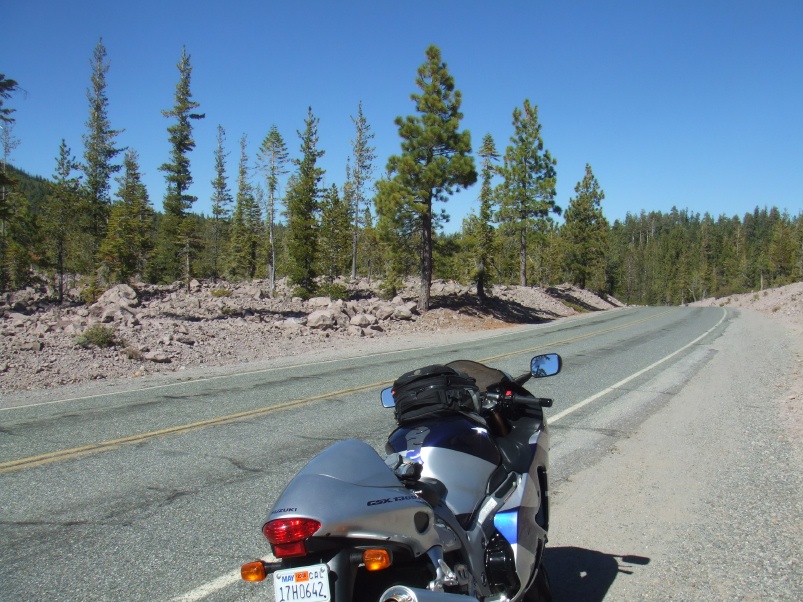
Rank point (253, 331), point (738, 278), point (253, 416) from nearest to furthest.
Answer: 1. point (253, 416)
2. point (253, 331)
3. point (738, 278)

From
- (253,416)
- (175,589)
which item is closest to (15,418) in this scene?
(253,416)

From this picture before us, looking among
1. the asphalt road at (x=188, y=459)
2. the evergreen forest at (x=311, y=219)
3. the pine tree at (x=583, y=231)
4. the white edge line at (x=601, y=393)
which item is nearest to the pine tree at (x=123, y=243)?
the evergreen forest at (x=311, y=219)

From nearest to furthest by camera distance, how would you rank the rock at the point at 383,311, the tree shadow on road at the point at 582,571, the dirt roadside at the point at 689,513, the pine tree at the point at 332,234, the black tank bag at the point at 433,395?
the black tank bag at the point at 433,395, the tree shadow on road at the point at 582,571, the dirt roadside at the point at 689,513, the rock at the point at 383,311, the pine tree at the point at 332,234

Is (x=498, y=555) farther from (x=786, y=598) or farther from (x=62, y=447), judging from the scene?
(x=62, y=447)

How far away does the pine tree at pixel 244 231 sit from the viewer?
57281 millimetres

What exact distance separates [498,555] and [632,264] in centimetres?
14558

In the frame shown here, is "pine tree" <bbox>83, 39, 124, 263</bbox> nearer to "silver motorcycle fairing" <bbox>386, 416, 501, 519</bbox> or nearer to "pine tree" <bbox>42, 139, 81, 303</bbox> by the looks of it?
"pine tree" <bbox>42, 139, 81, 303</bbox>

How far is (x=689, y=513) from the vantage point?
4984mm

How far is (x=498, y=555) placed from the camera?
260 centimetres

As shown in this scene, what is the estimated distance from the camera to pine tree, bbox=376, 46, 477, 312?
26234mm

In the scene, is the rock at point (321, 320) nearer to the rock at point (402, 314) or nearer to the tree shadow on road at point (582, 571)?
the rock at point (402, 314)

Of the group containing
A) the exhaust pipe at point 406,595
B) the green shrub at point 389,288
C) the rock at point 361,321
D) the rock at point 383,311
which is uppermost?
the green shrub at point 389,288

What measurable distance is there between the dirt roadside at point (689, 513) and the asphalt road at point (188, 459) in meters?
0.15

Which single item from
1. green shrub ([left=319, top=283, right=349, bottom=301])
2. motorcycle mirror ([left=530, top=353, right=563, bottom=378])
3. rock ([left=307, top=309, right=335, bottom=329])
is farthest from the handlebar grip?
green shrub ([left=319, top=283, right=349, bottom=301])
